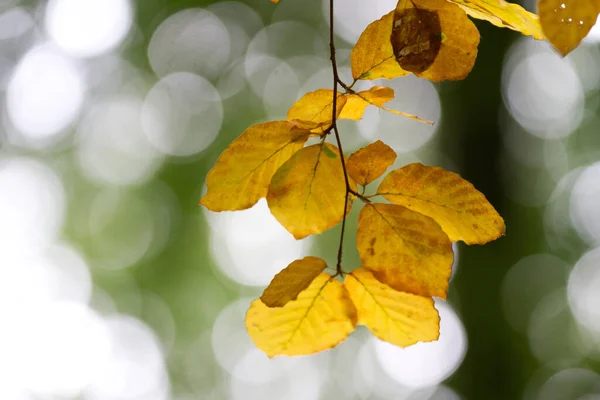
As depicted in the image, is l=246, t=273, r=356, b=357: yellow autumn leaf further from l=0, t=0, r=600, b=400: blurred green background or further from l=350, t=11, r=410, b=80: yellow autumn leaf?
l=0, t=0, r=600, b=400: blurred green background

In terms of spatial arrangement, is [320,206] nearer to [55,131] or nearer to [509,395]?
[509,395]

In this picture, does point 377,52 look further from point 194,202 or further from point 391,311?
point 194,202

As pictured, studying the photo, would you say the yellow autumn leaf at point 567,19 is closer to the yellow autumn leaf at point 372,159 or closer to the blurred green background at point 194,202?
the yellow autumn leaf at point 372,159

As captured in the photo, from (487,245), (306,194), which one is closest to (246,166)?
(306,194)

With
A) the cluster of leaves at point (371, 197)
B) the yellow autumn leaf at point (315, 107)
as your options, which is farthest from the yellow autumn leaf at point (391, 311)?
the yellow autumn leaf at point (315, 107)

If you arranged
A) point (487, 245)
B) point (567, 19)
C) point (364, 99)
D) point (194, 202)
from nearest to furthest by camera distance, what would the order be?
point (567, 19) < point (364, 99) < point (487, 245) < point (194, 202)
